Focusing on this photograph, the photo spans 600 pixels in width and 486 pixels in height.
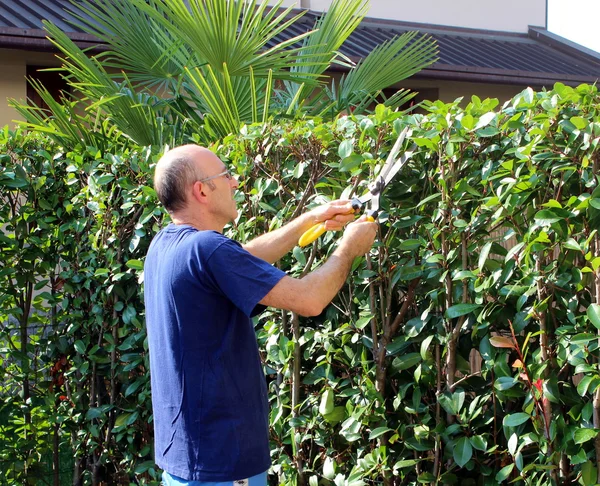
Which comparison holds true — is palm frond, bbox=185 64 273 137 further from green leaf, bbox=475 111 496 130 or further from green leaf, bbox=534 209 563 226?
green leaf, bbox=534 209 563 226

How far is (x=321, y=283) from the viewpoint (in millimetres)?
2336

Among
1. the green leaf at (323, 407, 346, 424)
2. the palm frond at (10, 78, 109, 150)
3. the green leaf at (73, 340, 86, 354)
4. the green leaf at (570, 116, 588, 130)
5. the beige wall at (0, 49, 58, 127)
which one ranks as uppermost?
the beige wall at (0, 49, 58, 127)

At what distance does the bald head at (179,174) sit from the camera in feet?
8.42

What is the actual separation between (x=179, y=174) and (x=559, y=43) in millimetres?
12558

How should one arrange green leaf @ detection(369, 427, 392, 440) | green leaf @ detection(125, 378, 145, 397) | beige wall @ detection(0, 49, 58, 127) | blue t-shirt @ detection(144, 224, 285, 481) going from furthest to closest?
1. beige wall @ detection(0, 49, 58, 127)
2. green leaf @ detection(125, 378, 145, 397)
3. green leaf @ detection(369, 427, 392, 440)
4. blue t-shirt @ detection(144, 224, 285, 481)

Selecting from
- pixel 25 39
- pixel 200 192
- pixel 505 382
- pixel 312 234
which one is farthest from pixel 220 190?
pixel 25 39

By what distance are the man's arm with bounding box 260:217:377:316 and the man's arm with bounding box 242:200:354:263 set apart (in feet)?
0.64

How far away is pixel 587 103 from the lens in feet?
7.89

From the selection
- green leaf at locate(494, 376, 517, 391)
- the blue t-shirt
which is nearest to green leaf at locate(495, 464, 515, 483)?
green leaf at locate(494, 376, 517, 391)

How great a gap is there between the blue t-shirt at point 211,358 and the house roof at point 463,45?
6042 mm

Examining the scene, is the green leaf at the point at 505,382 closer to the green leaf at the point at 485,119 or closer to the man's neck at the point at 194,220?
the green leaf at the point at 485,119

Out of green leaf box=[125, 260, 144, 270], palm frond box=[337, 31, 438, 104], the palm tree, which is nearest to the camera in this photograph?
green leaf box=[125, 260, 144, 270]

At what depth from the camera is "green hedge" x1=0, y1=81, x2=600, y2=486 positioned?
7.82 feet

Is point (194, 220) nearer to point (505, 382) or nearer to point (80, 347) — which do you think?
point (505, 382)
